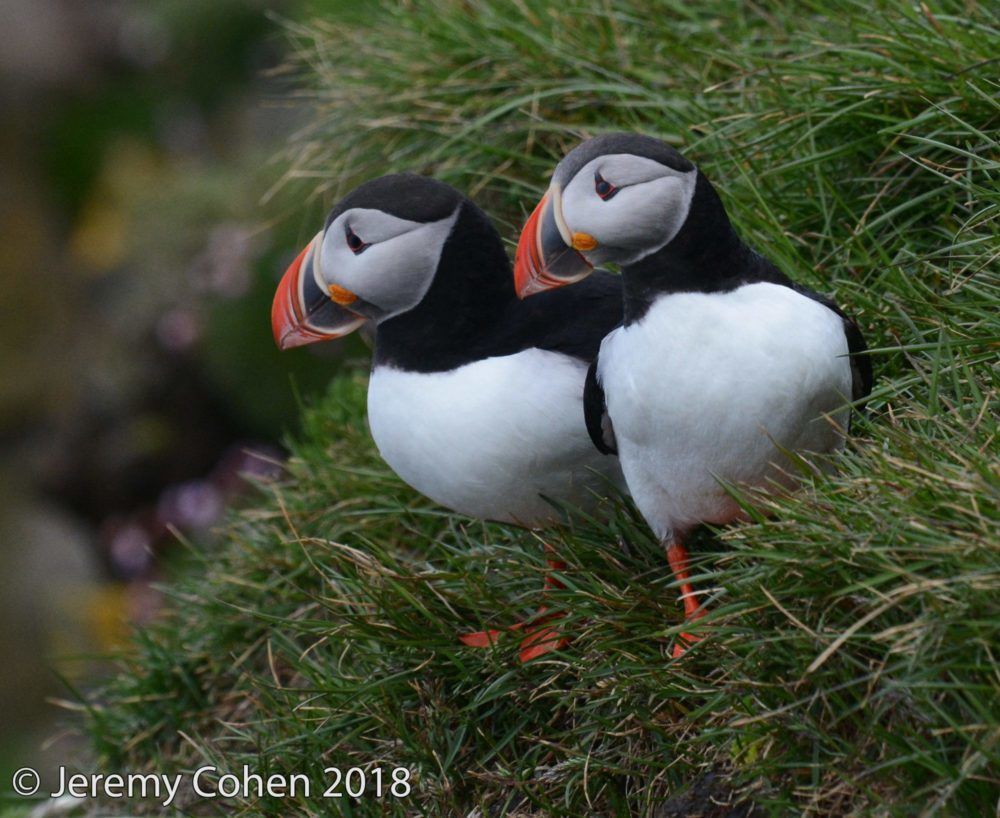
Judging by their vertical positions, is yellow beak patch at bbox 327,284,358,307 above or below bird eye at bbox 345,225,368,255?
below

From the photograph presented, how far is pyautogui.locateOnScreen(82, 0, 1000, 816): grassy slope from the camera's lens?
91.8 inches

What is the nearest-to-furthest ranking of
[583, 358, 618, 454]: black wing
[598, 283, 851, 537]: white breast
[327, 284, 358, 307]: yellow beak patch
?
[598, 283, 851, 537]: white breast → [583, 358, 618, 454]: black wing → [327, 284, 358, 307]: yellow beak patch

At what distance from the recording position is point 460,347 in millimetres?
3035

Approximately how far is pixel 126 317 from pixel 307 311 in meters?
6.34

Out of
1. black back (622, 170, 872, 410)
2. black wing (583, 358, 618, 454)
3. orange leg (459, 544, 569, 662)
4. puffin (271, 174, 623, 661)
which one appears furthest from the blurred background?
black back (622, 170, 872, 410)

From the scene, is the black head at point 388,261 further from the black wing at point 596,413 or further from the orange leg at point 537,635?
the orange leg at point 537,635

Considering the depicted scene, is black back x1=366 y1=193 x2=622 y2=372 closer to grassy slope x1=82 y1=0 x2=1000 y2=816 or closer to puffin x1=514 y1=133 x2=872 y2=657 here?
puffin x1=514 y1=133 x2=872 y2=657

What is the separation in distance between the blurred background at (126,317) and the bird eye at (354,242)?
279 centimetres

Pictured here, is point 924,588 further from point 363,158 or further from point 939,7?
point 363,158

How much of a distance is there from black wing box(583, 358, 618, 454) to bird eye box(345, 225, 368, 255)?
58 centimetres

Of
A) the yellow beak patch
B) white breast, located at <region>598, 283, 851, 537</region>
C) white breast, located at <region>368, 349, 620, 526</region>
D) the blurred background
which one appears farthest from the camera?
the blurred background

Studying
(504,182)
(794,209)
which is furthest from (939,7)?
(504,182)

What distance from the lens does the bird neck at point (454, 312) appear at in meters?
3.04

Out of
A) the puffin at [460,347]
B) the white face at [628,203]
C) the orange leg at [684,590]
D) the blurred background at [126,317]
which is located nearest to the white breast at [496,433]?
the puffin at [460,347]
